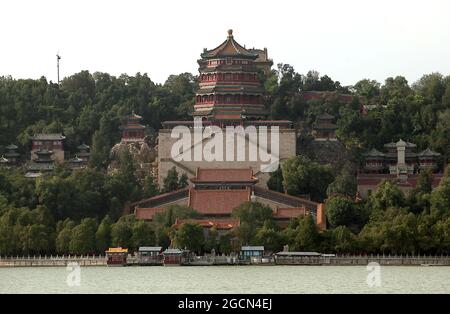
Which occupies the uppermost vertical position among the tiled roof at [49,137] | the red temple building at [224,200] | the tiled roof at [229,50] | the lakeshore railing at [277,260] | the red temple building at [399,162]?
the tiled roof at [229,50]

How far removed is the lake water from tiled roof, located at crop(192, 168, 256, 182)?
942cm

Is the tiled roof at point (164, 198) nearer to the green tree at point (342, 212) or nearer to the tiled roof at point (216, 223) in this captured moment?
the tiled roof at point (216, 223)

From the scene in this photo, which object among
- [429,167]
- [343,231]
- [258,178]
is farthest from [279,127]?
[343,231]

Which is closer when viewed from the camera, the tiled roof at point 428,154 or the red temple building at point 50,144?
the tiled roof at point 428,154

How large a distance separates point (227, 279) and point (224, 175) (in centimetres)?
1908

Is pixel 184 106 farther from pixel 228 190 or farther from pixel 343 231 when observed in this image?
pixel 343 231

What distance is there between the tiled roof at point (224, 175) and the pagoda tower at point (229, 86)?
5.86 m

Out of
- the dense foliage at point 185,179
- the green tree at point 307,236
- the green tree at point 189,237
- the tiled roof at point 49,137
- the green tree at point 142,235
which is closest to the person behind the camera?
the green tree at point 307,236

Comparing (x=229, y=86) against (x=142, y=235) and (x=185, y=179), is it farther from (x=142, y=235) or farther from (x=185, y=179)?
(x=142, y=235)

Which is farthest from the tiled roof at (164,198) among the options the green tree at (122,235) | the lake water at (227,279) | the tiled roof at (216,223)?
the lake water at (227,279)

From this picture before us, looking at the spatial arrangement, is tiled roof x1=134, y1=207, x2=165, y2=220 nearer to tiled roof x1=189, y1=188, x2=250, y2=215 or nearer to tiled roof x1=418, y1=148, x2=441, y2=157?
tiled roof x1=189, y1=188, x2=250, y2=215

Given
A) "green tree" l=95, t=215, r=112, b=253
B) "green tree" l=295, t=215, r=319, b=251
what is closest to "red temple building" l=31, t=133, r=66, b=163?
"green tree" l=95, t=215, r=112, b=253

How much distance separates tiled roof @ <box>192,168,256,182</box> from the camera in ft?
205

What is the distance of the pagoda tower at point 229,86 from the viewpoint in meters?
69.7
